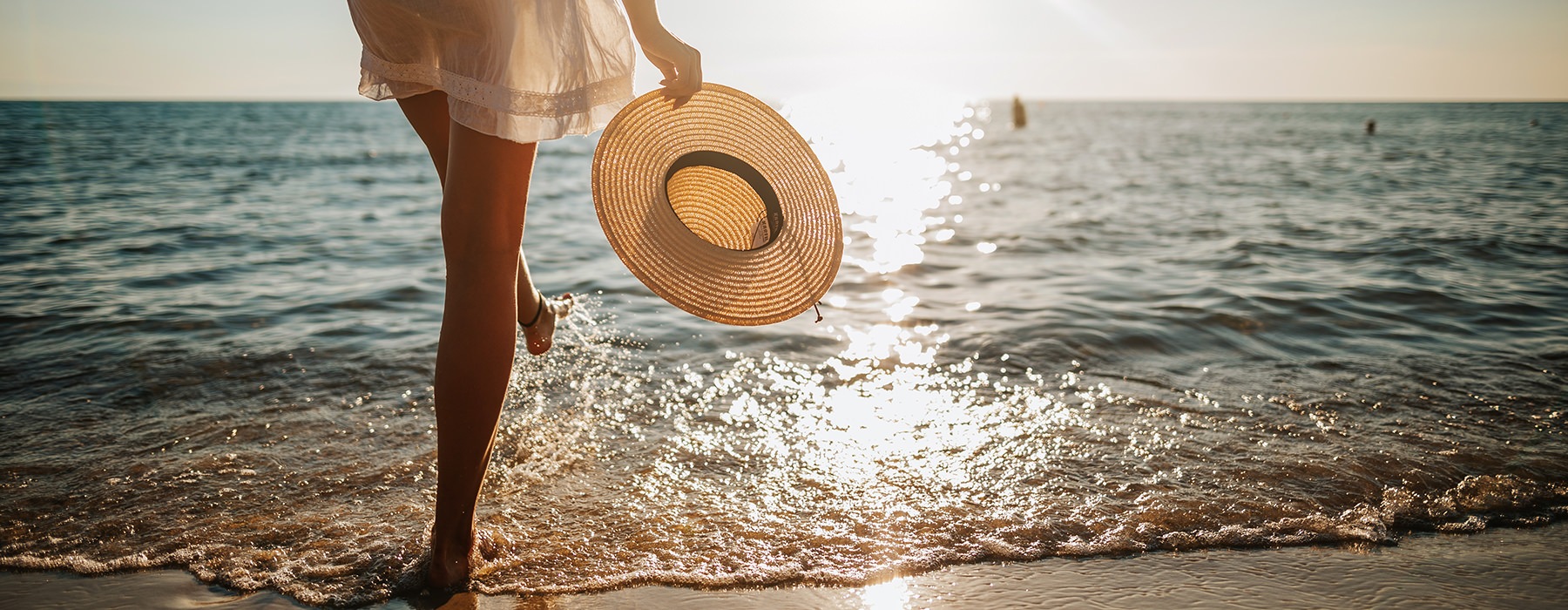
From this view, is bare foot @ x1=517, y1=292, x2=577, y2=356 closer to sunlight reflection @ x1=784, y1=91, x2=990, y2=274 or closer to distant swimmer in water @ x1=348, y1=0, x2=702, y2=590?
distant swimmer in water @ x1=348, y1=0, x2=702, y2=590

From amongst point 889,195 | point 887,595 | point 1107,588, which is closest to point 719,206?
point 887,595

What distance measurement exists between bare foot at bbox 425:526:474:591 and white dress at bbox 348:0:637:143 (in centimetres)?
81

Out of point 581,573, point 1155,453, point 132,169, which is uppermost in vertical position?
point 1155,453

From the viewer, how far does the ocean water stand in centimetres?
202

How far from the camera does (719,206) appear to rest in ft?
7.22

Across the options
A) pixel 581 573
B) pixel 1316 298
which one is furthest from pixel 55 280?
pixel 1316 298

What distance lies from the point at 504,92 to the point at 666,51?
413mm

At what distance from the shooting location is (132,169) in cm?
1543

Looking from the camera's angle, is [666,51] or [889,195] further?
[889,195]

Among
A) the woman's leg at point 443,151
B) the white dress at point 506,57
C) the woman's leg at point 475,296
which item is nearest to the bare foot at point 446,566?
the woman's leg at point 475,296

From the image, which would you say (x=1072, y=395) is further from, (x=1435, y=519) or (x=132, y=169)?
(x=132, y=169)

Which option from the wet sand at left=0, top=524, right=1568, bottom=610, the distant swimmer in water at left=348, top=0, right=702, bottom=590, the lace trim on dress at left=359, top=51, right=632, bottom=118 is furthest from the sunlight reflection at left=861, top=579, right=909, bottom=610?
the lace trim on dress at left=359, top=51, right=632, bottom=118

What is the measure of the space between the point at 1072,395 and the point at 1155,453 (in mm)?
575

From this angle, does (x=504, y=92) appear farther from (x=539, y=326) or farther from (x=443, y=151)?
(x=539, y=326)
